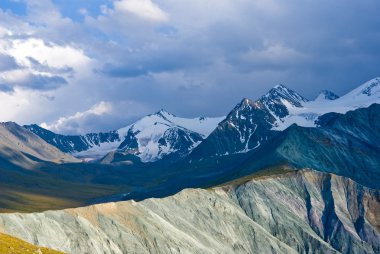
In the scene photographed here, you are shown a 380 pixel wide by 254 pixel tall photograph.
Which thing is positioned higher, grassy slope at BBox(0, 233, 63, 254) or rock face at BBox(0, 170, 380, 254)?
grassy slope at BBox(0, 233, 63, 254)

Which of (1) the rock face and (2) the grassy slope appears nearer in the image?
(2) the grassy slope

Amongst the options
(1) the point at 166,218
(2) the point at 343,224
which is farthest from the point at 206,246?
(2) the point at 343,224

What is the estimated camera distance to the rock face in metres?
130

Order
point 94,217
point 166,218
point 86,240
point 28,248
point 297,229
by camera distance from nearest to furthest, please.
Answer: point 28,248 → point 86,240 → point 94,217 → point 166,218 → point 297,229

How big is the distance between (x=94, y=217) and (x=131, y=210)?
507 inches

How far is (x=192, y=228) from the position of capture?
548ft

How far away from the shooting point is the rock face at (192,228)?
130 m

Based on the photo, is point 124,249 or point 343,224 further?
point 343,224

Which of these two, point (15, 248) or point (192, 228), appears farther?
point (192, 228)

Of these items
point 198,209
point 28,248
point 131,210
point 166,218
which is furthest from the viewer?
point 198,209

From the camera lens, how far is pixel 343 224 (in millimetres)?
194875

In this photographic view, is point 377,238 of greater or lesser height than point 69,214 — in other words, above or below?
below

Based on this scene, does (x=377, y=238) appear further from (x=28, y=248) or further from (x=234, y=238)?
(x=28, y=248)

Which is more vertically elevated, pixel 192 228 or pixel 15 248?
pixel 15 248
